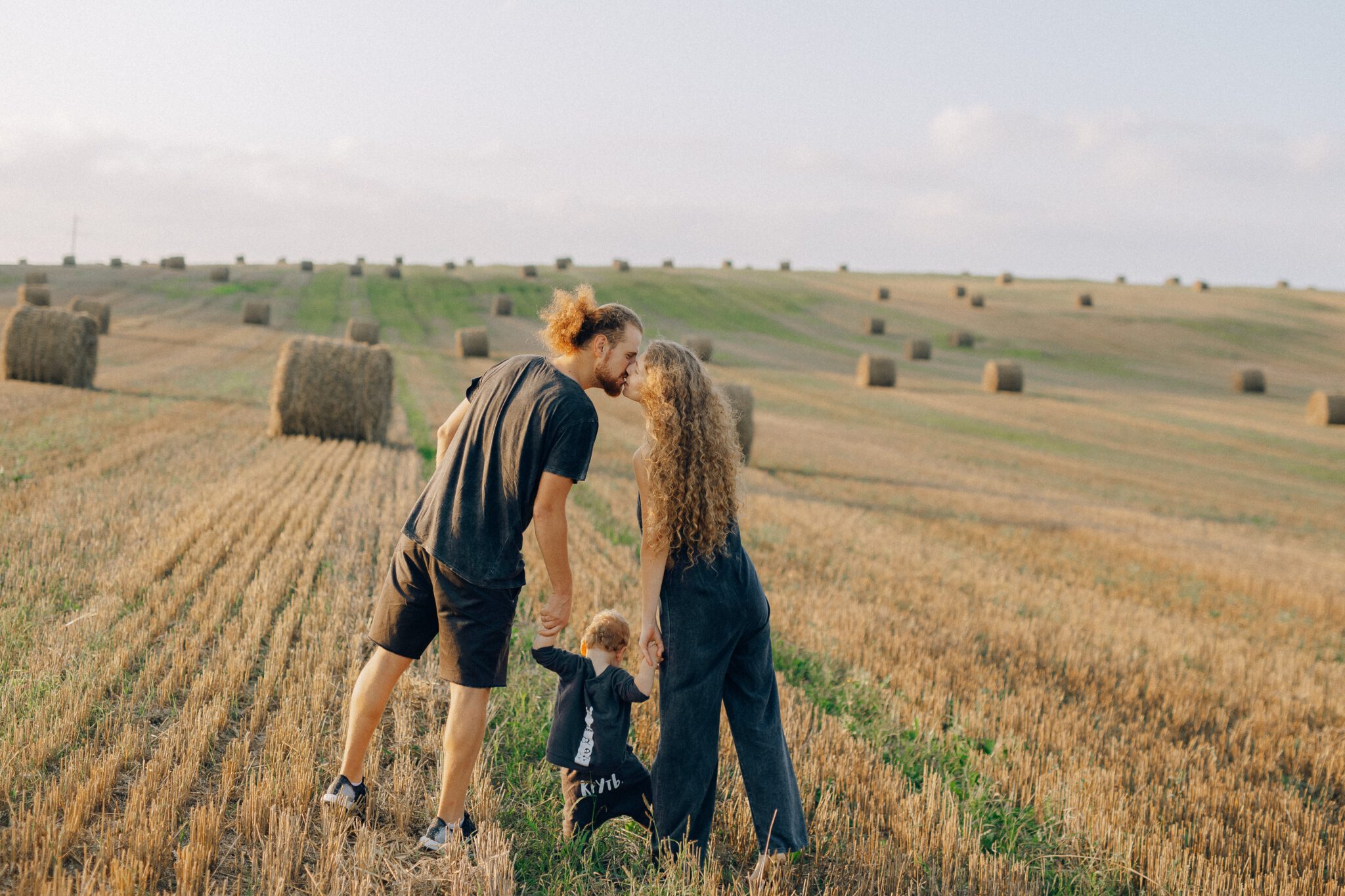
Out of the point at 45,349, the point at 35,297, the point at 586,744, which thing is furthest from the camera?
the point at 35,297

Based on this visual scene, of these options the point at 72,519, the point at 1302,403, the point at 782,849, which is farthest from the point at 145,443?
the point at 1302,403

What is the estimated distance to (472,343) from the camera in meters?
33.1

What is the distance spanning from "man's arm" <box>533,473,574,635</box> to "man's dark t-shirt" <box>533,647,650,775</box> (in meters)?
→ 0.18

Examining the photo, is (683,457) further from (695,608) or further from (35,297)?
(35,297)

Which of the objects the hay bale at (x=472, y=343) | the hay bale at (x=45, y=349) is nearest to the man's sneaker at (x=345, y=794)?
the hay bale at (x=45, y=349)

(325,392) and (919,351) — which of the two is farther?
(919,351)

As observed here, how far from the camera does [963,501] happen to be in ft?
44.5

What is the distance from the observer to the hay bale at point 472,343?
33.0 m

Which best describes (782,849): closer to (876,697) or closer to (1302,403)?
(876,697)

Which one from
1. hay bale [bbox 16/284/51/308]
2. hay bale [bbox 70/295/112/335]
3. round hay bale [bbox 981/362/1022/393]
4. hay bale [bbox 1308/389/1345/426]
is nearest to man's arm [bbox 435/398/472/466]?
round hay bale [bbox 981/362/1022/393]

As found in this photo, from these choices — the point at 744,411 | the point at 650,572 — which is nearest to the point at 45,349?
the point at 744,411

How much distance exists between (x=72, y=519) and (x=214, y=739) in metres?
4.45

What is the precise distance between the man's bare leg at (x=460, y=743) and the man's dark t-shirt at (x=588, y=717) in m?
0.27

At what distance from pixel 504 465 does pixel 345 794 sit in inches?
57.7
